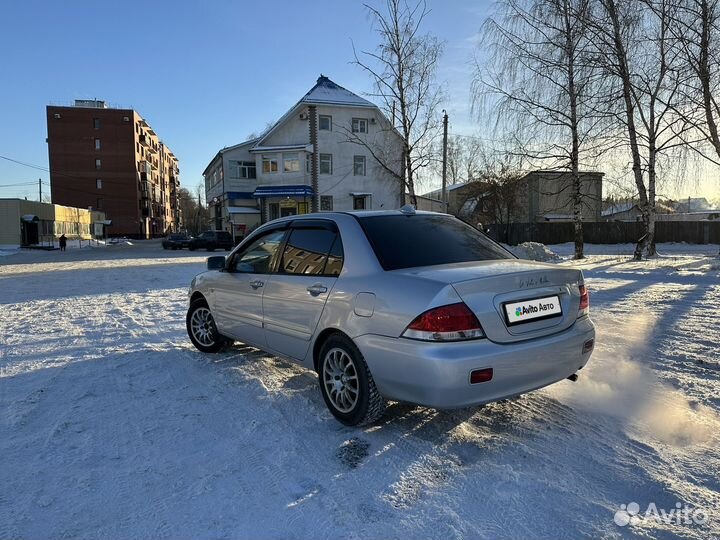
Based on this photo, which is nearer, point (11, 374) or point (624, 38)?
point (11, 374)

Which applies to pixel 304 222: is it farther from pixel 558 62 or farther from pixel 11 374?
pixel 558 62

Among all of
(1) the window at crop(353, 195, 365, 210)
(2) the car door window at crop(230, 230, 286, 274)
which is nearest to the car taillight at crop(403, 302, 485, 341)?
(2) the car door window at crop(230, 230, 286, 274)

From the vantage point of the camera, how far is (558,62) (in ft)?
55.7

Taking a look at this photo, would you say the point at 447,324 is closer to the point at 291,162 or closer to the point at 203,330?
the point at 203,330

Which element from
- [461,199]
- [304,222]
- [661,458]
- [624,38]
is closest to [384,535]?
[661,458]

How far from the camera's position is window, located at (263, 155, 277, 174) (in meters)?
37.2

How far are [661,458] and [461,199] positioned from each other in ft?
150

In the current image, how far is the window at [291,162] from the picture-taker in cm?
3666

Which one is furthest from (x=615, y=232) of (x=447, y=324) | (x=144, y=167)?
(x=144, y=167)

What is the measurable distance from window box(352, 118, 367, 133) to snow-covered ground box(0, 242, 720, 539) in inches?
1339

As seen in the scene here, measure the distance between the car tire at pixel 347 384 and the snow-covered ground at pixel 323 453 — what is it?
15 cm

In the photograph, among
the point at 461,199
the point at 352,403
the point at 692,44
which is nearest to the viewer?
the point at 352,403

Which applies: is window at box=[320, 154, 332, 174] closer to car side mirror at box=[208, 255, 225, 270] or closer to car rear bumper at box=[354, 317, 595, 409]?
car side mirror at box=[208, 255, 225, 270]

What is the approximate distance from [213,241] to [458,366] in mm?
36622
